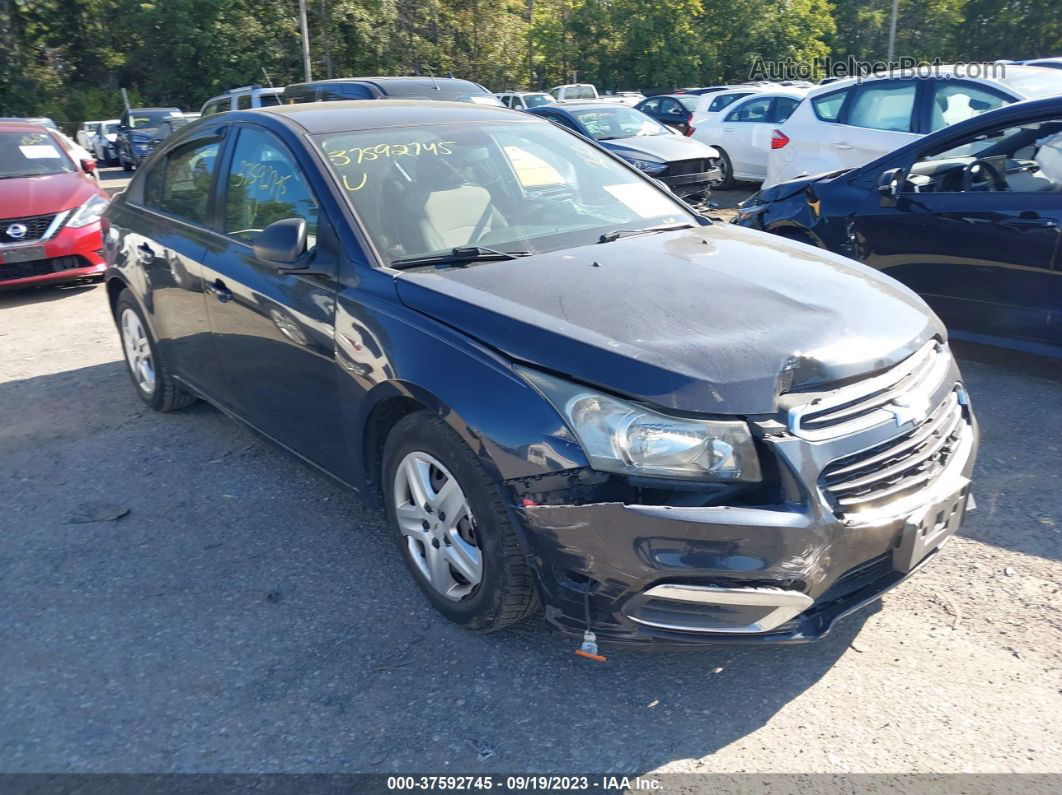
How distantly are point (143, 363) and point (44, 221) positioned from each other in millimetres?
3969

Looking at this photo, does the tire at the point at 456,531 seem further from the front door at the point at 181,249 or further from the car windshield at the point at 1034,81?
the car windshield at the point at 1034,81

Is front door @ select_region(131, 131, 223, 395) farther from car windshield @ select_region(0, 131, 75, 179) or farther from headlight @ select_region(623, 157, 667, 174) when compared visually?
headlight @ select_region(623, 157, 667, 174)

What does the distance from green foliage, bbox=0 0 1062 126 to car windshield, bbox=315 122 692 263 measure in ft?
117

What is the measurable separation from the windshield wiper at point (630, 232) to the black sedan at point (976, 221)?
2227 millimetres

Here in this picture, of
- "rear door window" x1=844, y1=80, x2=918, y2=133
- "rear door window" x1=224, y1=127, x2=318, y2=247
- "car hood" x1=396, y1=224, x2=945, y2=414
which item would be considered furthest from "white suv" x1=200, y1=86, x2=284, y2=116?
"car hood" x1=396, y1=224, x2=945, y2=414

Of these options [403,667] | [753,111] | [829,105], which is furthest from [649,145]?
[403,667]

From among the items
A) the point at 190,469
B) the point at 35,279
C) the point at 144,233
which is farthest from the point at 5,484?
the point at 35,279

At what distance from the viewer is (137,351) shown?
18.5 feet

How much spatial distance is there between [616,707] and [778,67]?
3896 cm

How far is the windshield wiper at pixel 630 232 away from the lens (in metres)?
3.84

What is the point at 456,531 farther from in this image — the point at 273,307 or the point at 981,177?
the point at 981,177

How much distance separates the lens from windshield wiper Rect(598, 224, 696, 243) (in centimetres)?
384

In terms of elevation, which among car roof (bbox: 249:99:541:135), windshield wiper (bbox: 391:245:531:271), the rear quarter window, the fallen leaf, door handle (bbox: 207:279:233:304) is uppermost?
car roof (bbox: 249:99:541:135)

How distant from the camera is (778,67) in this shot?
37750mm
